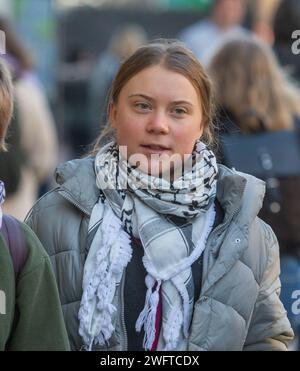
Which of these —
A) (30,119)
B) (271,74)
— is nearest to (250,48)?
(271,74)

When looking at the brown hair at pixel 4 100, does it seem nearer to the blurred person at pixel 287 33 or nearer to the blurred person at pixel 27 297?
the blurred person at pixel 27 297

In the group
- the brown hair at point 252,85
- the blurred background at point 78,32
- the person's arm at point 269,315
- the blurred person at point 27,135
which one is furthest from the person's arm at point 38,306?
the blurred background at point 78,32

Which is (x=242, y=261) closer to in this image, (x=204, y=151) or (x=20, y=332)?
(x=204, y=151)

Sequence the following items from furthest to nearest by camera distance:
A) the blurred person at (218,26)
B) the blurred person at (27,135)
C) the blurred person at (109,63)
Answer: the blurred person at (109,63)
the blurred person at (218,26)
the blurred person at (27,135)

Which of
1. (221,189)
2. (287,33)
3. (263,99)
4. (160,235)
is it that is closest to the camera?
(160,235)

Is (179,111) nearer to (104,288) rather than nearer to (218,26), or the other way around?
(104,288)

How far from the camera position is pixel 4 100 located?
9.49ft

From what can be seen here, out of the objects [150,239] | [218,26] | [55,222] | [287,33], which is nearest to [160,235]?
[150,239]

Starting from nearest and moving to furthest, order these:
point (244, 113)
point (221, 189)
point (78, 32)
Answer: point (221, 189) → point (244, 113) → point (78, 32)

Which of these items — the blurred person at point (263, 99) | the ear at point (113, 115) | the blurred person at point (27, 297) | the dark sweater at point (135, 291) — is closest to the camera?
the blurred person at point (27, 297)

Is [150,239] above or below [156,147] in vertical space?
below

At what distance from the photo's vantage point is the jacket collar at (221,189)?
9.61 ft

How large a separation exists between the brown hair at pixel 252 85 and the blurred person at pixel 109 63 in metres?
3.00

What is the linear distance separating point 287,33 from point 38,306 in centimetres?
369
